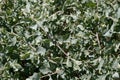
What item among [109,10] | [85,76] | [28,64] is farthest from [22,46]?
[109,10]

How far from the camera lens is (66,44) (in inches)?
80.7

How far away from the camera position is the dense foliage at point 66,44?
1930mm

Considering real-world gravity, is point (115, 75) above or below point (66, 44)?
below

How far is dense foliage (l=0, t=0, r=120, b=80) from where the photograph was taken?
193cm

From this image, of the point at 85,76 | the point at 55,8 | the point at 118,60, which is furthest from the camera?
the point at 55,8

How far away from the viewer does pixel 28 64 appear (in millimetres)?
2119

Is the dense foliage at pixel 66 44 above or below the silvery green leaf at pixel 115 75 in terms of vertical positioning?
above

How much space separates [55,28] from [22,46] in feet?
0.83

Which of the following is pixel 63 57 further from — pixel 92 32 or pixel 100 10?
pixel 100 10

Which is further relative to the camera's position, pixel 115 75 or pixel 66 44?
pixel 66 44

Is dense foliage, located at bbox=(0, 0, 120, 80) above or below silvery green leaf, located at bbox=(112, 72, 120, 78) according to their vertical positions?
above

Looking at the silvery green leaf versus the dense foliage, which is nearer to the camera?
the silvery green leaf

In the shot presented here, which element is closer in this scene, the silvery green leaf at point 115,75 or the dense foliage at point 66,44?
the silvery green leaf at point 115,75

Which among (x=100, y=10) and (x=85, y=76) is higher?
(x=100, y=10)
